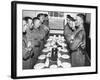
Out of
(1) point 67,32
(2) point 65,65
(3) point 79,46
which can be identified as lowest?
(2) point 65,65

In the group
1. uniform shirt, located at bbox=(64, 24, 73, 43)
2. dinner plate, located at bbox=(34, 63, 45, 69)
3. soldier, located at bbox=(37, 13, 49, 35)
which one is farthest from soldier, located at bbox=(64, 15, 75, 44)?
dinner plate, located at bbox=(34, 63, 45, 69)

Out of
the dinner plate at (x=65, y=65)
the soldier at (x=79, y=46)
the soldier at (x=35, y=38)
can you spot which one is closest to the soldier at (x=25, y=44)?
the soldier at (x=35, y=38)

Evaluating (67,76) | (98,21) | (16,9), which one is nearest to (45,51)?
(67,76)

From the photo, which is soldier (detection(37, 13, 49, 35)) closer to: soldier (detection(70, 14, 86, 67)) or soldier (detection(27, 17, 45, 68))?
soldier (detection(27, 17, 45, 68))

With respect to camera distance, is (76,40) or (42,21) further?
(76,40)

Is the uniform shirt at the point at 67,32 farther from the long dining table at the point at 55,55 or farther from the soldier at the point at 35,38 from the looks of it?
the soldier at the point at 35,38

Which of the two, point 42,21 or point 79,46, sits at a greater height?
point 42,21

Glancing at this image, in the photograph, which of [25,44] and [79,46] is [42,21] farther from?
[79,46]

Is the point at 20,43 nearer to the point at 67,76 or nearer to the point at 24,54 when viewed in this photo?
the point at 24,54

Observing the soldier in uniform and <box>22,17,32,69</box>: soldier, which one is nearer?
<box>22,17,32,69</box>: soldier

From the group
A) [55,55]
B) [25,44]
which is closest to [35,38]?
[25,44]

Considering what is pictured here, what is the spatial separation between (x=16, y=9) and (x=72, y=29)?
51 cm

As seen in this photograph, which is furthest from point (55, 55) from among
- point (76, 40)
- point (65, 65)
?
point (76, 40)
